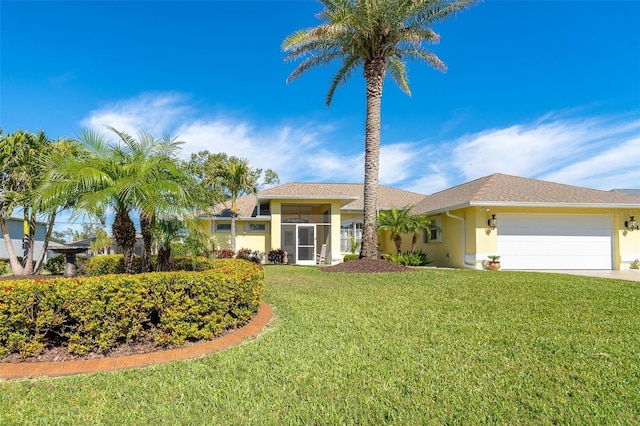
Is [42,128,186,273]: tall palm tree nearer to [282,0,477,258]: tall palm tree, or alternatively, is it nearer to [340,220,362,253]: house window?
[282,0,477,258]: tall palm tree

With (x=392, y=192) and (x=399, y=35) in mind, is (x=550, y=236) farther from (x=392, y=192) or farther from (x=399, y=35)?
(x=392, y=192)

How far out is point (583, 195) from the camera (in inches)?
636

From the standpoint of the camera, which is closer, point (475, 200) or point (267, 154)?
point (475, 200)

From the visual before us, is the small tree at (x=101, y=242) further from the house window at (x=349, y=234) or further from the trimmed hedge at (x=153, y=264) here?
the trimmed hedge at (x=153, y=264)

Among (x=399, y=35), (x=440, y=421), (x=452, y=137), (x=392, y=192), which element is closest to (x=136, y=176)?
(x=440, y=421)

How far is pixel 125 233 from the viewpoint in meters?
6.50

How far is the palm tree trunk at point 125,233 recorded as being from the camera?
253 inches

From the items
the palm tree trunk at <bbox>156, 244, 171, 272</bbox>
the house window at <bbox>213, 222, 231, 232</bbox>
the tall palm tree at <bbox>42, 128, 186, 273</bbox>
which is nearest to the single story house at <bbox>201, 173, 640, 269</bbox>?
the palm tree trunk at <bbox>156, 244, 171, 272</bbox>

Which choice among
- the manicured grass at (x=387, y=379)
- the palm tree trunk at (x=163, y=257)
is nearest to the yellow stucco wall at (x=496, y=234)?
the manicured grass at (x=387, y=379)

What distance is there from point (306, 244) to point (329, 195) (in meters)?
3.58

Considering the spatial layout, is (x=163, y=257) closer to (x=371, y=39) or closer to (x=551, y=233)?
(x=371, y=39)

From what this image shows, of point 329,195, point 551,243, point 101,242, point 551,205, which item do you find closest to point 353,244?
point 329,195

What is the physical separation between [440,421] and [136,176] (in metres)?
5.54

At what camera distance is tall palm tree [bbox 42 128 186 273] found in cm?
563
